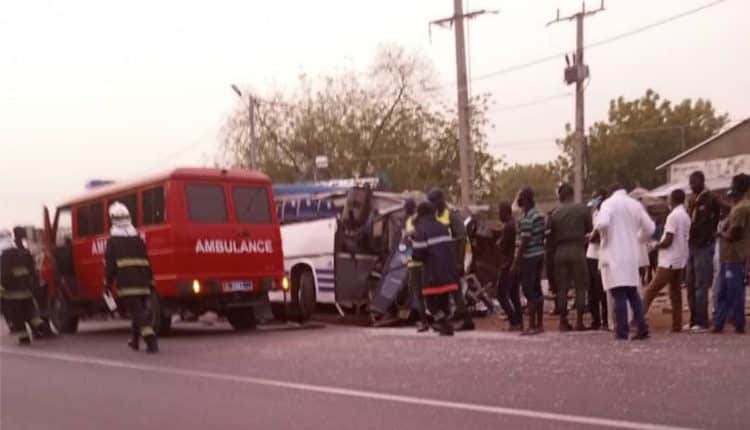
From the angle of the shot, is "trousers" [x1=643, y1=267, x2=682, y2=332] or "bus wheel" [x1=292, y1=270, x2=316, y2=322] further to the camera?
"bus wheel" [x1=292, y1=270, x2=316, y2=322]

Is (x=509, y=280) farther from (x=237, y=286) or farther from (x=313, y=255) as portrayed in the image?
(x=313, y=255)

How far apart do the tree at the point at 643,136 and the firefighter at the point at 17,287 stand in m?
51.3

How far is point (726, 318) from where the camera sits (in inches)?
447

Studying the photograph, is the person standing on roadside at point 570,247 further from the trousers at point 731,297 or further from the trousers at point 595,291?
the trousers at point 731,297

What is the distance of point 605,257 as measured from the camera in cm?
1118

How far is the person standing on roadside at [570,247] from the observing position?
12.0m

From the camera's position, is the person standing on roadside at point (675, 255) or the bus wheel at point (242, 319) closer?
the person standing on roadside at point (675, 255)

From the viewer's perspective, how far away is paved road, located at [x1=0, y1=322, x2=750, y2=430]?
23.4ft

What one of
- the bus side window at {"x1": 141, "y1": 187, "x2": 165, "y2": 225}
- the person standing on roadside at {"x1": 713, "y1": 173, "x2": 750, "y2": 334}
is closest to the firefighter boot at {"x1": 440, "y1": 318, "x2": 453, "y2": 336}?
the person standing on roadside at {"x1": 713, "y1": 173, "x2": 750, "y2": 334}

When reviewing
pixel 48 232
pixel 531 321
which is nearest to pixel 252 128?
pixel 48 232

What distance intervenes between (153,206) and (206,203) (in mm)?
807

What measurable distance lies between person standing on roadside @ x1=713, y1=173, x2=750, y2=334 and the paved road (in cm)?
51

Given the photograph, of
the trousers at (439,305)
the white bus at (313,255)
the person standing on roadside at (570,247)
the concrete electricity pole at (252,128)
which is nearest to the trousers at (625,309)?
the person standing on roadside at (570,247)

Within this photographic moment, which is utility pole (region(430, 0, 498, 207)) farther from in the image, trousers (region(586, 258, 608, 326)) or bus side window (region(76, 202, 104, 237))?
trousers (region(586, 258, 608, 326))
